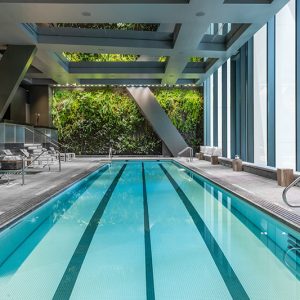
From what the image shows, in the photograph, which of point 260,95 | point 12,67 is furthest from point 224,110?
point 12,67

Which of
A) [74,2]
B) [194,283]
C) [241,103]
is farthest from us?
[241,103]

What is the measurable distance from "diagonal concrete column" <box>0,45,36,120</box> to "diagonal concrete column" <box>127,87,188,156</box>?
7.32 metres

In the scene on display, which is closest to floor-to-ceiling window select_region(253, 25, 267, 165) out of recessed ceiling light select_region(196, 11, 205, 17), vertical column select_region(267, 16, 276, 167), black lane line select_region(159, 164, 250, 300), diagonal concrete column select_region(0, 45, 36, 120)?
vertical column select_region(267, 16, 276, 167)

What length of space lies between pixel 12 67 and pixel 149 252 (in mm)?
8410

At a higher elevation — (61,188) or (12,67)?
(12,67)

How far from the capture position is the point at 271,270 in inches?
113

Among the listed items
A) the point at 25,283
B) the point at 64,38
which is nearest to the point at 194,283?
the point at 25,283

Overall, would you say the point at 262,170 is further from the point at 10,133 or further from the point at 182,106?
the point at 182,106

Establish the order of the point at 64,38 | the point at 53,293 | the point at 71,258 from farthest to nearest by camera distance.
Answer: the point at 64,38 < the point at 71,258 < the point at 53,293

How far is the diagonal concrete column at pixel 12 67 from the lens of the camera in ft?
32.7

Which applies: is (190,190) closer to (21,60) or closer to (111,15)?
(111,15)

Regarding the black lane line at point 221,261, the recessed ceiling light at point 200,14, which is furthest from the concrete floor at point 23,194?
the recessed ceiling light at point 200,14

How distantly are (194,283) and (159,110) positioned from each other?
1441 centimetres

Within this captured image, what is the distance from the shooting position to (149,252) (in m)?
3.30
